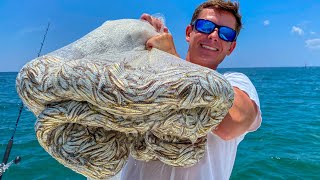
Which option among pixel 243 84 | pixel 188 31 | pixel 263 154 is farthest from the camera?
pixel 263 154

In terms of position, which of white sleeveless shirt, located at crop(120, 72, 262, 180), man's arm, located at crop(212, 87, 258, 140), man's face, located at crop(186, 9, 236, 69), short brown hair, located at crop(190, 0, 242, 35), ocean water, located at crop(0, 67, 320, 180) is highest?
short brown hair, located at crop(190, 0, 242, 35)

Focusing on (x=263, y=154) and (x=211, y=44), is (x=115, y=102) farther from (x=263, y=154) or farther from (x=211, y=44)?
(x=263, y=154)

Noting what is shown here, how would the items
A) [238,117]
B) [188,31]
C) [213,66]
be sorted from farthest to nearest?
[188,31] → [213,66] → [238,117]

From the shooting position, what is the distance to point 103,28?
5.02 ft

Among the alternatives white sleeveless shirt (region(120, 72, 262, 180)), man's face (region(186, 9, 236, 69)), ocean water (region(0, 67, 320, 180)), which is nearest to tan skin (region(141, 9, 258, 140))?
man's face (region(186, 9, 236, 69))

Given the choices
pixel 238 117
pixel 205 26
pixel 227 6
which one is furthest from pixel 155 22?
pixel 238 117

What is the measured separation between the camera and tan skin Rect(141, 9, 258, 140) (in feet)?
4.97

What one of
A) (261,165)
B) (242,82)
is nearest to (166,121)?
(242,82)

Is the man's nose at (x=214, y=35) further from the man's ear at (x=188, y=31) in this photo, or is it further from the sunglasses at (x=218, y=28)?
the man's ear at (x=188, y=31)

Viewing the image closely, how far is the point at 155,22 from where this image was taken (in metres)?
1.82

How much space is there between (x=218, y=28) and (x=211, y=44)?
90 mm

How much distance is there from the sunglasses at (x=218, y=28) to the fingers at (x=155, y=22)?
207 mm

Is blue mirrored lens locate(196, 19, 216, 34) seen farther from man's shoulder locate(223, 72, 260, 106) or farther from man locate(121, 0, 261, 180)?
man's shoulder locate(223, 72, 260, 106)

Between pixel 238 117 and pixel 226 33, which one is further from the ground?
pixel 226 33
